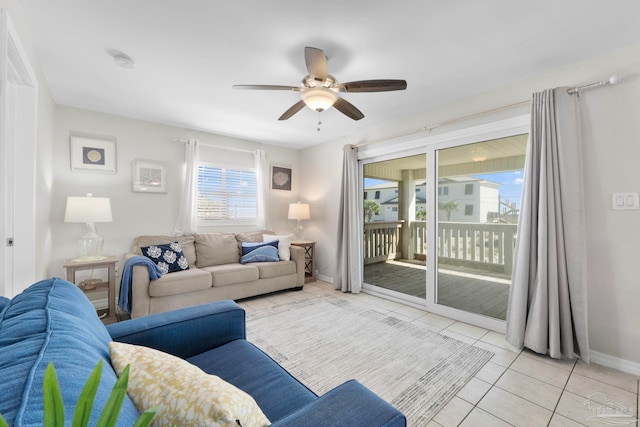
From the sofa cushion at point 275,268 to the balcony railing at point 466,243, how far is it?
1508mm

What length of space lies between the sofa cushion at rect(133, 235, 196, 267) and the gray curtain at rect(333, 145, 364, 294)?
2.10 meters

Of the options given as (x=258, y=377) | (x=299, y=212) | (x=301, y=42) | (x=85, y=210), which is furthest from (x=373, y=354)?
(x=85, y=210)

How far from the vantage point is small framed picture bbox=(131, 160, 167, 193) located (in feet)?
11.8

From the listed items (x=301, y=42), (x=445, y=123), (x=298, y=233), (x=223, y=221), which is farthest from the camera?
(x=298, y=233)

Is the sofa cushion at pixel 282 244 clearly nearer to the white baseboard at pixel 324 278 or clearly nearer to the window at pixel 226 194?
the window at pixel 226 194

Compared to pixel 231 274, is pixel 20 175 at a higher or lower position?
higher

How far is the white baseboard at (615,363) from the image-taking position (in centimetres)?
203

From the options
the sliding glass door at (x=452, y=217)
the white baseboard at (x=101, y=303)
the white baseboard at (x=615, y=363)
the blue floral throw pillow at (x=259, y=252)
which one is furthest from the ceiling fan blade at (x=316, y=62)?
the white baseboard at (x=101, y=303)

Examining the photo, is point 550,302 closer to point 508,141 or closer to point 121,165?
point 508,141

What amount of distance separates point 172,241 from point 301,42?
2.95 m

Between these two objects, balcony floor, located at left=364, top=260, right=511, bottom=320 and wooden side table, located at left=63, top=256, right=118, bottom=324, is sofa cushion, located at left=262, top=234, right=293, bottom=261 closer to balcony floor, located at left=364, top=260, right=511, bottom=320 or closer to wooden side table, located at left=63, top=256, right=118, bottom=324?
balcony floor, located at left=364, top=260, right=511, bottom=320

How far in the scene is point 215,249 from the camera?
151 inches

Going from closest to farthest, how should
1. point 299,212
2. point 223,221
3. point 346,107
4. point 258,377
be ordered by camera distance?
1. point 258,377
2. point 346,107
3. point 223,221
4. point 299,212

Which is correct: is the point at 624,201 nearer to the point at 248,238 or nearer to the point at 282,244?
the point at 282,244
